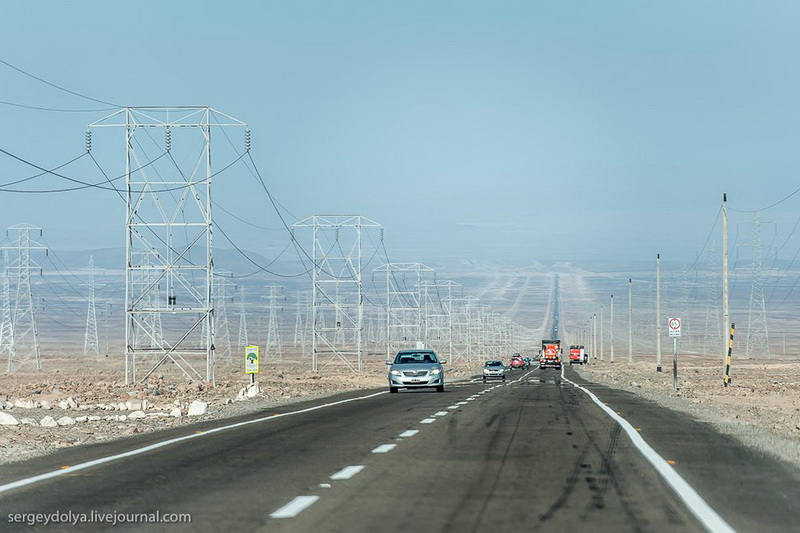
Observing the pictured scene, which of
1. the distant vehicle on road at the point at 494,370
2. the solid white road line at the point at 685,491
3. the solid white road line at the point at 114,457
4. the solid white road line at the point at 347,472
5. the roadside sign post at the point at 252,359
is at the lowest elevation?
the distant vehicle on road at the point at 494,370

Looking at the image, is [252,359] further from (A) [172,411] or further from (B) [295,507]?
(B) [295,507]

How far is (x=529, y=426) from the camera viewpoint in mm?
23734

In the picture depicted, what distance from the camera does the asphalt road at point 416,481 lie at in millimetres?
11047

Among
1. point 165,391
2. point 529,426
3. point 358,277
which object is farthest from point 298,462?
point 358,277

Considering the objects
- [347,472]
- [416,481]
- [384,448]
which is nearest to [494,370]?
[384,448]

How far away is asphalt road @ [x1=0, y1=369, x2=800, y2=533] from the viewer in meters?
11.0

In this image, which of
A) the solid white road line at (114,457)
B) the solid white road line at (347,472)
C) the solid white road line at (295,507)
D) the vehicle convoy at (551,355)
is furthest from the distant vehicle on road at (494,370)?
the solid white road line at (295,507)

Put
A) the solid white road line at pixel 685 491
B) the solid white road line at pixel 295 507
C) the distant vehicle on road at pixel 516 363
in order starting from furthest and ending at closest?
1. the distant vehicle on road at pixel 516 363
2. the solid white road line at pixel 295 507
3. the solid white road line at pixel 685 491

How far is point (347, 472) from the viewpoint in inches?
592

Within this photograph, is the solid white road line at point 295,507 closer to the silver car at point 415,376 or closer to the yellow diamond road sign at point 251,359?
the silver car at point 415,376

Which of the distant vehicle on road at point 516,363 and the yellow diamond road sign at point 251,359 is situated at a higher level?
the yellow diamond road sign at point 251,359

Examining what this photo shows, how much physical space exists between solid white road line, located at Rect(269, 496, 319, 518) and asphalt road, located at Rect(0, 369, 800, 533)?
18 millimetres

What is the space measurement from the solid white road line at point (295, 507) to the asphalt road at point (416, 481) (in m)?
0.02

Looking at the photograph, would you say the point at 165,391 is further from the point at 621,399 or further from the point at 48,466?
the point at 48,466
